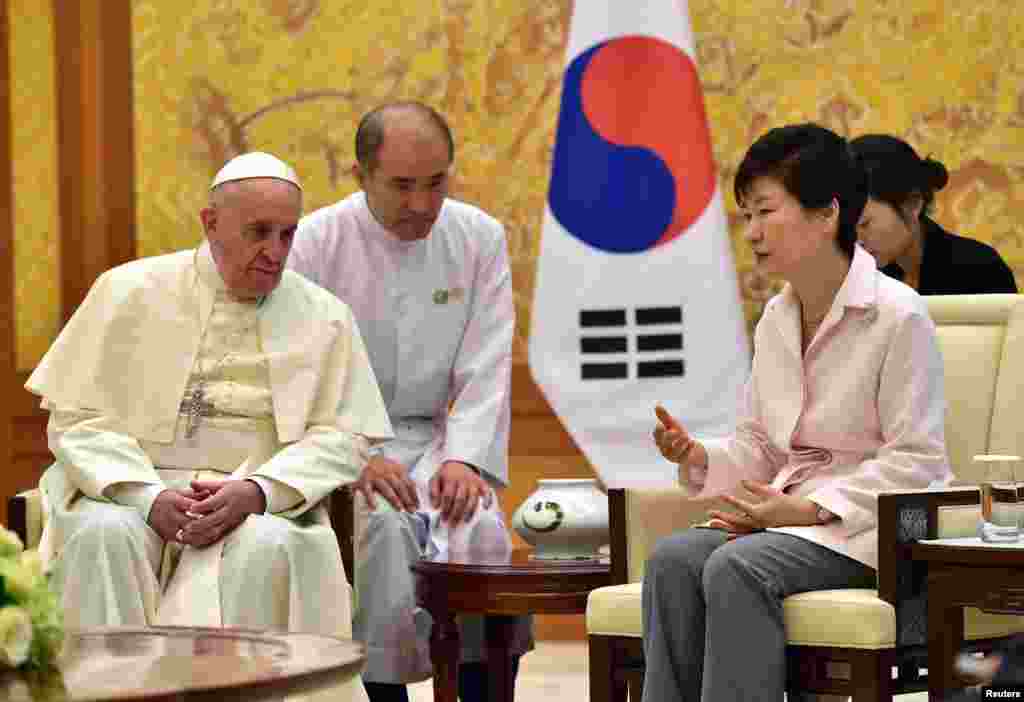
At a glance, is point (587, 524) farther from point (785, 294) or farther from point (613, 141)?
point (613, 141)

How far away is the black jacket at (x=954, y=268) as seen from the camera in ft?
17.1

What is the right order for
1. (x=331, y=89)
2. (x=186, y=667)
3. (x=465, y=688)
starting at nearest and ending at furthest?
1. (x=186, y=667)
2. (x=465, y=688)
3. (x=331, y=89)

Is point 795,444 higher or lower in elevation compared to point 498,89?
lower

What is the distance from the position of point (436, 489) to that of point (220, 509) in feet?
2.70

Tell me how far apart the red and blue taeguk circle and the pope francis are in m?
1.72

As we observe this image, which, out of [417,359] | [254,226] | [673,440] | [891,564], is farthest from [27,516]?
[891,564]

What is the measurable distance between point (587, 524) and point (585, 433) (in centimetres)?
184

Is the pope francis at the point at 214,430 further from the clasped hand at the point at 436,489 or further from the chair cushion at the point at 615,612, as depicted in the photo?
the chair cushion at the point at 615,612

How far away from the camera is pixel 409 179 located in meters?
5.18

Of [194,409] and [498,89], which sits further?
[498,89]

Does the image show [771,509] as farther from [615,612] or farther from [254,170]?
[254,170]

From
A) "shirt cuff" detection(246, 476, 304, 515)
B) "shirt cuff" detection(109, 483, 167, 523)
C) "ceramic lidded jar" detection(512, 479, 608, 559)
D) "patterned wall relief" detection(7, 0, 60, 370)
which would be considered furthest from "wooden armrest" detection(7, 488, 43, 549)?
"patterned wall relief" detection(7, 0, 60, 370)

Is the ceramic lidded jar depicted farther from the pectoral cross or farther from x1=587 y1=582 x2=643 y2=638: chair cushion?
the pectoral cross

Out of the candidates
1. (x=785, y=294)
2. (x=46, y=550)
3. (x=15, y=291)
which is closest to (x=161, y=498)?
(x=46, y=550)
